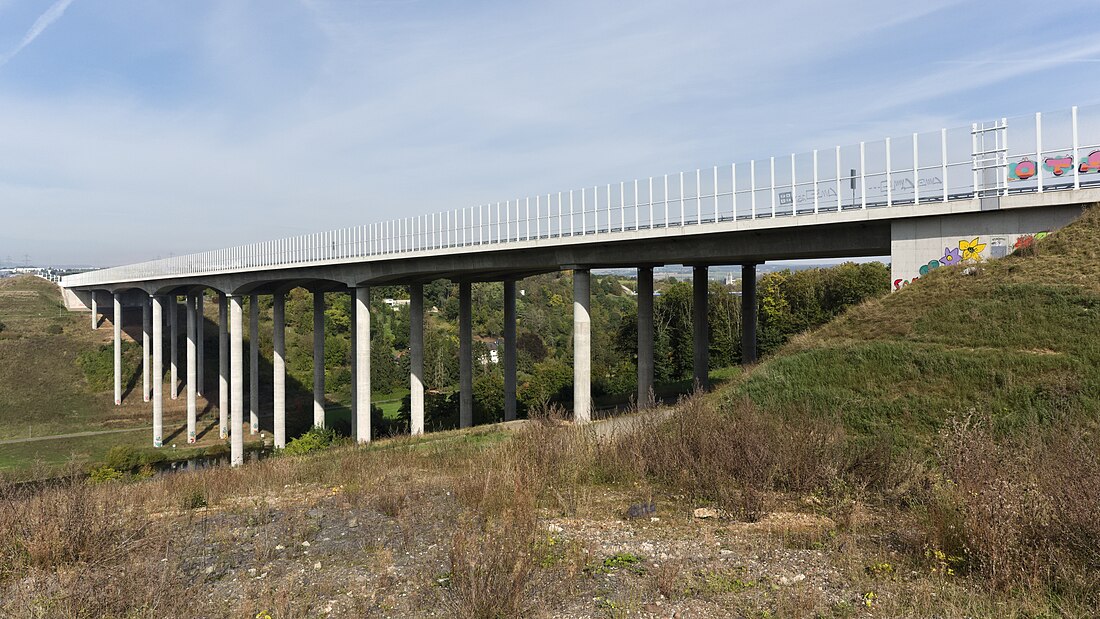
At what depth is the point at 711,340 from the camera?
6606cm

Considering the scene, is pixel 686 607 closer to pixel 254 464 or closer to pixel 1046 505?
pixel 1046 505

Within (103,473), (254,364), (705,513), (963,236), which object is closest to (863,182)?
(963,236)

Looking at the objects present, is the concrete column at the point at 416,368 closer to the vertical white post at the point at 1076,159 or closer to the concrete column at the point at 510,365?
the concrete column at the point at 510,365

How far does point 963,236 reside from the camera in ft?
57.9

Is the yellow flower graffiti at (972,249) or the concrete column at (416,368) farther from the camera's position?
the concrete column at (416,368)

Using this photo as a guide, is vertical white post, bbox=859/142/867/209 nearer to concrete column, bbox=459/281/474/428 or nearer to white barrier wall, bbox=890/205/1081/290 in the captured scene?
white barrier wall, bbox=890/205/1081/290

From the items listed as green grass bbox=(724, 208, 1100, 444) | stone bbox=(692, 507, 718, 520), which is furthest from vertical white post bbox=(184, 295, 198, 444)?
stone bbox=(692, 507, 718, 520)

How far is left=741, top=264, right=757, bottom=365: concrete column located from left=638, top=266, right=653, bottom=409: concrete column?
19.9 ft

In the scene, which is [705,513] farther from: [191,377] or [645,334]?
[191,377]

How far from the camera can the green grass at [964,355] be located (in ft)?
42.1

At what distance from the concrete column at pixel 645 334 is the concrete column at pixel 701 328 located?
3.59 m

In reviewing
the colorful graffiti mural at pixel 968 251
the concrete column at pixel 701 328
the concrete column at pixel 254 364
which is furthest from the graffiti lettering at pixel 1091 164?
the concrete column at pixel 254 364

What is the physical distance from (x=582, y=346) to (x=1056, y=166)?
19513mm

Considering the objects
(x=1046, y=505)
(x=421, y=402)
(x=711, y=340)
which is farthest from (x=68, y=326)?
(x=1046, y=505)
